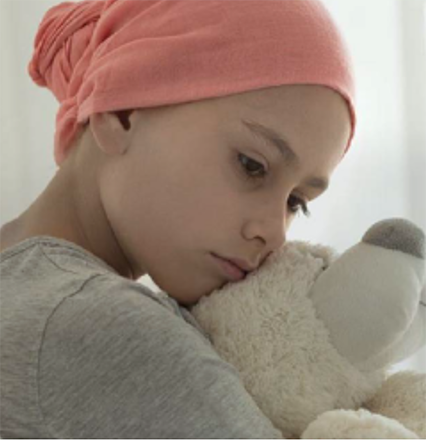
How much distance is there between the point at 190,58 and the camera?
2.63ft

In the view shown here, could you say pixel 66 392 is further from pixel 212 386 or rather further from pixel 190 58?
pixel 190 58

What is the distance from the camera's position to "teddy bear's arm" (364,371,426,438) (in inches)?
25.6

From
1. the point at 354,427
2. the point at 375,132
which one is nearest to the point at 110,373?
the point at 354,427

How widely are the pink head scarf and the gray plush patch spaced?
0.62 ft

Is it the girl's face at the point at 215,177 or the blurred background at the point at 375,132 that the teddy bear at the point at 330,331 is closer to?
the girl's face at the point at 215,177

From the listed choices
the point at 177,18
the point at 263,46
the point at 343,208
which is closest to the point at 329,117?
the point at 263,46

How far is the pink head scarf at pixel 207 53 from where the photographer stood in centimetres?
78

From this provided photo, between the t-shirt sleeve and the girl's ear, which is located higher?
the girl's ear

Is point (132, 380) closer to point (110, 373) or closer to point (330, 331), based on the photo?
point (110, 373)

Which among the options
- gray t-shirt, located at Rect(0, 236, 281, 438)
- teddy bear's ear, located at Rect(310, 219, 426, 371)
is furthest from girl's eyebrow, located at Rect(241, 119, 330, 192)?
gray t-shirt, located at Rect(0, 236, 281, 438)

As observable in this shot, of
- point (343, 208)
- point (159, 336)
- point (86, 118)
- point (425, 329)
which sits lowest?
point (343, 208)

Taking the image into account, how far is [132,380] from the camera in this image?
0.55 m

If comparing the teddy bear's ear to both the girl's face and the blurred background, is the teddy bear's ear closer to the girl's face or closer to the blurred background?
the girl's face

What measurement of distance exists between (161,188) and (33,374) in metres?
0.26
